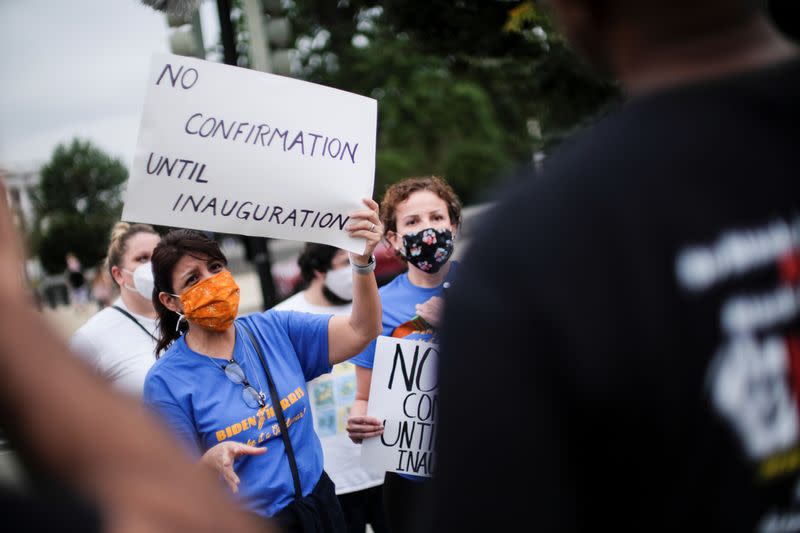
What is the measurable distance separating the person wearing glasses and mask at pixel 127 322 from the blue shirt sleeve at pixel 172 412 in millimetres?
902

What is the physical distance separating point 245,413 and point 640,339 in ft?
8.17

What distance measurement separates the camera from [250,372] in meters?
3.35

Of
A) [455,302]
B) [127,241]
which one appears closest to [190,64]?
[127,241]

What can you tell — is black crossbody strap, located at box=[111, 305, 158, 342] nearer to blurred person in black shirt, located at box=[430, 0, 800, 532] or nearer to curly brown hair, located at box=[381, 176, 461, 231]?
curly brown hair, located at box=[381, 176, 461, 231]

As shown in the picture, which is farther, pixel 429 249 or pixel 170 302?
pixel 429 249

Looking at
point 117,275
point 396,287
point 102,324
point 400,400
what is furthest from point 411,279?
point 117,275

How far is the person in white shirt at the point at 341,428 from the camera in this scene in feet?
15.0

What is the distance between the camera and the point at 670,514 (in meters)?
1.00

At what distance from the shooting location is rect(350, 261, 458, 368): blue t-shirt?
396 cm

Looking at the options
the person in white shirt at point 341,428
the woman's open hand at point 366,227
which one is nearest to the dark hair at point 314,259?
the person in white shirt at point 341,428

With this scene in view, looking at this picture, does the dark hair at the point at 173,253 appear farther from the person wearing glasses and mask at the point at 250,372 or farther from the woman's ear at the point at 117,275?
the woman's ear at the point at 117,275

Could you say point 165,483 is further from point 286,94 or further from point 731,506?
point 286,94

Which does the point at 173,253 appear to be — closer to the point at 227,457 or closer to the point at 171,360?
the point at 171,360

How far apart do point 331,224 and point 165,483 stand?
2749 mm
